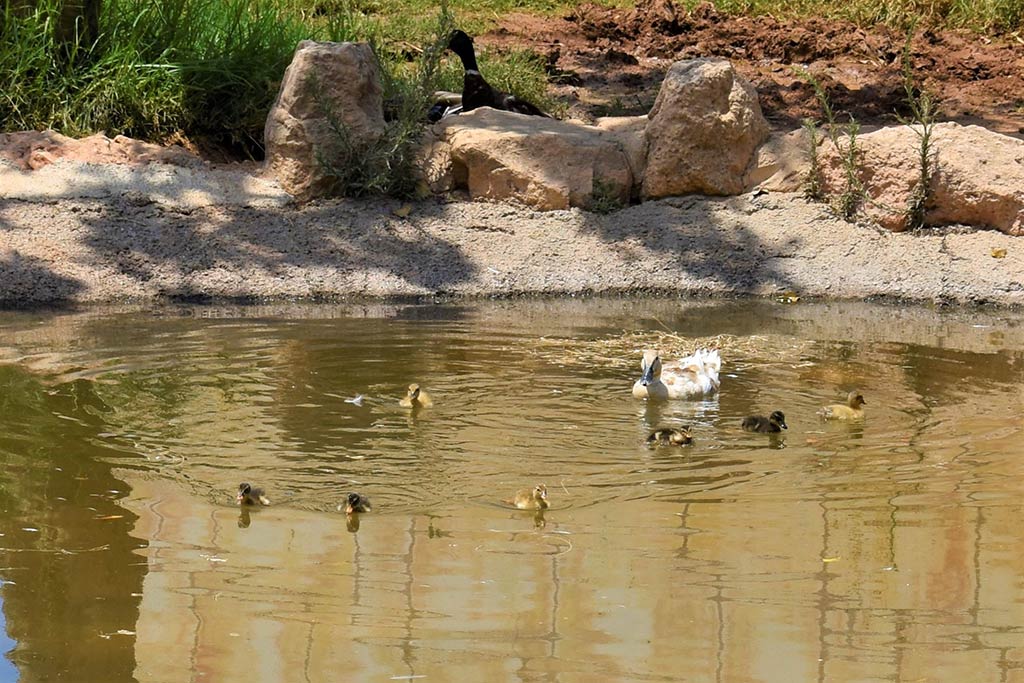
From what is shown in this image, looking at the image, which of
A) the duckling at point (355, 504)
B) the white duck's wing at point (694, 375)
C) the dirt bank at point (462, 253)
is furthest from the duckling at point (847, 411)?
the dirt bank at point (462, 253)

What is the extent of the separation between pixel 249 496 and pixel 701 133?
7296 mm

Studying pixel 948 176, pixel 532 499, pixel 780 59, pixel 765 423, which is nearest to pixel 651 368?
pixel 765 423

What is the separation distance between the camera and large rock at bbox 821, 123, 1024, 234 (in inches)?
469

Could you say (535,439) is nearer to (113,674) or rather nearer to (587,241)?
(113,674)

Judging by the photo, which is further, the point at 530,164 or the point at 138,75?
the point at 138,75

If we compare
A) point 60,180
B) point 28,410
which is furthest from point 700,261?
point 28,410

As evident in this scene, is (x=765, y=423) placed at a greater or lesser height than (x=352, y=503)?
greater

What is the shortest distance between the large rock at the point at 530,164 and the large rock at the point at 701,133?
331 millimetres

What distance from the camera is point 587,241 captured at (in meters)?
12.0

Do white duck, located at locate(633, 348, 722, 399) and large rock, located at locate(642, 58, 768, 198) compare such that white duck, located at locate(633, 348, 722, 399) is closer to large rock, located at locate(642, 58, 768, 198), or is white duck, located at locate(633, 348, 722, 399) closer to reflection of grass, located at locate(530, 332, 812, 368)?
reflection of grass, located at locate(530, 332, 812, 368)

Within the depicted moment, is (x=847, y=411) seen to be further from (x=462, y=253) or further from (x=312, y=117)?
(x=312, y=117)

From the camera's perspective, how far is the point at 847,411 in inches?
291

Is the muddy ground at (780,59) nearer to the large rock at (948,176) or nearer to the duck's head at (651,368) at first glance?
the large rock at (948,176)

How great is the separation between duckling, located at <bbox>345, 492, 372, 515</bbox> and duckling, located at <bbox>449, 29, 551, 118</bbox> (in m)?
7.84
